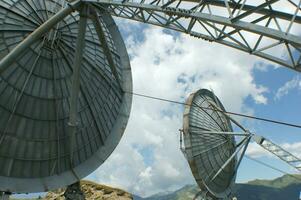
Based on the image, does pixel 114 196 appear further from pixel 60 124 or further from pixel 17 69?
pixel 17 69

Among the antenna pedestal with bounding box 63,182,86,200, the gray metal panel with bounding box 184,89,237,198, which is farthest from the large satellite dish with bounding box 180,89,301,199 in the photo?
the antenna pedestal with bounding box 63,182,86,200

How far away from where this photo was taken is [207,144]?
50562mm

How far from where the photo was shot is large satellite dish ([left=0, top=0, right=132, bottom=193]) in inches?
1339

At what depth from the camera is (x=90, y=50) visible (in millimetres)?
40875

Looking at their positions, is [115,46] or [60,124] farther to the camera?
[115,46]

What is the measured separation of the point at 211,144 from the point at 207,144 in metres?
1.58

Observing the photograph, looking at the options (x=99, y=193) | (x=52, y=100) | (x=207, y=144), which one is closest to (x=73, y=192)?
(x=52, y=100)

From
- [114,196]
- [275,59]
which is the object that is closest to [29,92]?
[275,59]

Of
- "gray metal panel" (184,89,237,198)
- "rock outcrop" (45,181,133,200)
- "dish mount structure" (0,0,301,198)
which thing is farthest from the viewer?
"rock outcrop" (45,181,133,200)

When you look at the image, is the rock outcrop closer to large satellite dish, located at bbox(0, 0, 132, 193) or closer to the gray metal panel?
the gray metal panel

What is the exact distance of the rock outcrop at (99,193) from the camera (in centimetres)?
7400

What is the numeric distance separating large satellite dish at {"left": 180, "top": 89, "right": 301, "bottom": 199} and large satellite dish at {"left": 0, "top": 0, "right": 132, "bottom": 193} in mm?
9554

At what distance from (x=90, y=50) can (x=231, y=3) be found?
20.4m

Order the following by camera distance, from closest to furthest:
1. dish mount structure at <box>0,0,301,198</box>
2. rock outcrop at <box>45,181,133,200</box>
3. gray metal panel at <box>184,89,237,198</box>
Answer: dish mount structure at <box>0,0,301,198</box> < gray metal panel at <box>184,89,237,198</box> < rock outcrop at <box>45,181,133,200</box>
